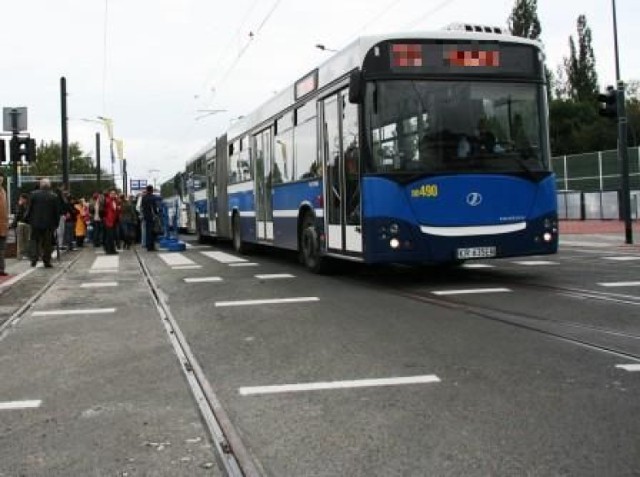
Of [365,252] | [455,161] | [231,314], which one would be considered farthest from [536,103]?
[231,314]

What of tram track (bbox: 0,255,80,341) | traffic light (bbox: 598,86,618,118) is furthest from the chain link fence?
tram track (bbox: 0,255,80,341)

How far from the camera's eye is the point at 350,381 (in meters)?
6.00

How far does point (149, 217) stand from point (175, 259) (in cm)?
447

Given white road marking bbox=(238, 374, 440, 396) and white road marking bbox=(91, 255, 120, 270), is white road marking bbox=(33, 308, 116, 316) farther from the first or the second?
white road marking bbox=(91, 255, 120, 270)

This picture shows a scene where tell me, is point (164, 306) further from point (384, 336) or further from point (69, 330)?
point (384, 336)

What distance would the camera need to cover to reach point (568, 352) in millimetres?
6785

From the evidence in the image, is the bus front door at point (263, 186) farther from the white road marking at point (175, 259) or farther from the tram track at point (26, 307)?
the tram track at point (26, 307)

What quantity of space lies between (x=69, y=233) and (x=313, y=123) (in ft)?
43.7

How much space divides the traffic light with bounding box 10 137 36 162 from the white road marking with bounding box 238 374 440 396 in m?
18.2

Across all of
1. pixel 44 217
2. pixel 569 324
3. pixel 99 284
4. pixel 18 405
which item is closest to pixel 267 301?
pixel 569 324

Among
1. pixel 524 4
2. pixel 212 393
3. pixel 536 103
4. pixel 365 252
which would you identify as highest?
pixel 524 4

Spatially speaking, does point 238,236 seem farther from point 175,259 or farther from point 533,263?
point 533,263

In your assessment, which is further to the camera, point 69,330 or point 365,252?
point 365,252

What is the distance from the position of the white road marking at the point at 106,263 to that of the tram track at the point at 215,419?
29.5 ft
